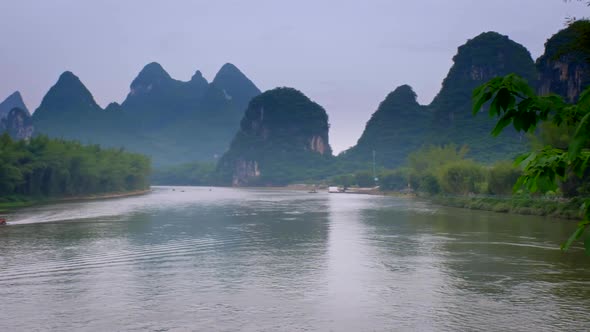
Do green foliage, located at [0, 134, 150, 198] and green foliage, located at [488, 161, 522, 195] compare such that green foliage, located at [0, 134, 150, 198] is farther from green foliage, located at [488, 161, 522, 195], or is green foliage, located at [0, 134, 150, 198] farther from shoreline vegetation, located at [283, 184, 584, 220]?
green foliage, located at [488, 161, 522, 195]

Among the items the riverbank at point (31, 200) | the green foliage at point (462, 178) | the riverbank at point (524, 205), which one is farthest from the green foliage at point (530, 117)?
the green foliage at point (462, 178)

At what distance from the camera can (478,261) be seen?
69.2ft

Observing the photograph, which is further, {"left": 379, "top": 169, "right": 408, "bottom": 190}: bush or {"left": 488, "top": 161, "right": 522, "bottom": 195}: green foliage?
{"left": 379, "top": 169, "right": 408, "bottom": 190}: bush

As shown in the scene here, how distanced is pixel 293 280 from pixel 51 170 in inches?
2345

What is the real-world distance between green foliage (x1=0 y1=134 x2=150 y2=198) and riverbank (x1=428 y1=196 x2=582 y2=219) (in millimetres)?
47219

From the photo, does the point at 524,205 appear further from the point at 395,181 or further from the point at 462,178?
the point at 395,181

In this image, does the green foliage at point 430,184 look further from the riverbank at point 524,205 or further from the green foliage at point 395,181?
the green foliage at point 395,181

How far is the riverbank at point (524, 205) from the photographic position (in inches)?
1509

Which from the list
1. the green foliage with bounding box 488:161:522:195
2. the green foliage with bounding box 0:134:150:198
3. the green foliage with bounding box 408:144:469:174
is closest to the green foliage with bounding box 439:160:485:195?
the green foliage with bounding box 488:161:522:195

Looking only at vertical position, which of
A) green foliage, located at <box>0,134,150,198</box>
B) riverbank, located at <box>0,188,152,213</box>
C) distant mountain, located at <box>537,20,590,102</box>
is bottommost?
riverbank, located at <box>0,188,152,213</box>

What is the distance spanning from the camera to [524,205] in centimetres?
4516

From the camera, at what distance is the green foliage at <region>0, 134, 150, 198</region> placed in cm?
5888

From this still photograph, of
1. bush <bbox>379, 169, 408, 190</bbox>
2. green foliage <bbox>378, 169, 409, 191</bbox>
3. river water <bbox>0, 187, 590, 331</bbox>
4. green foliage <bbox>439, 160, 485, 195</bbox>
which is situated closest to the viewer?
river water <bbox>0, 187, 590, 331</bbox>

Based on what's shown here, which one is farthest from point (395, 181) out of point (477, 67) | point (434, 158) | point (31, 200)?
point (477, 67)
